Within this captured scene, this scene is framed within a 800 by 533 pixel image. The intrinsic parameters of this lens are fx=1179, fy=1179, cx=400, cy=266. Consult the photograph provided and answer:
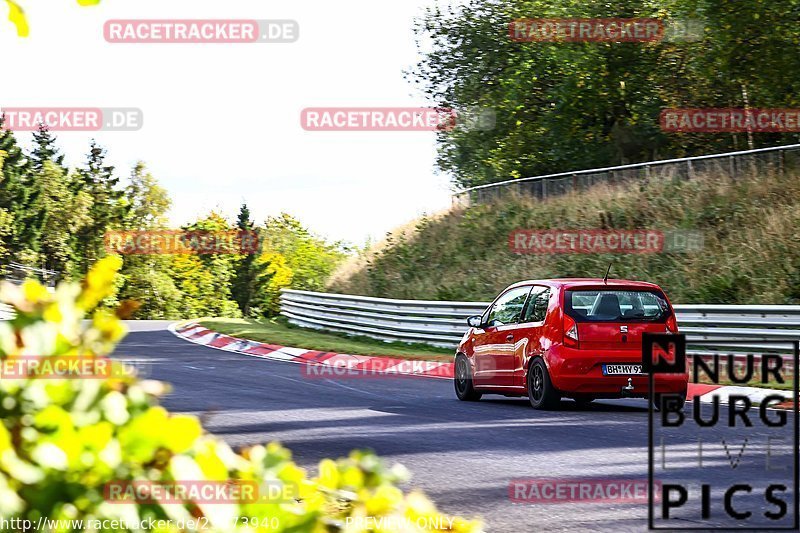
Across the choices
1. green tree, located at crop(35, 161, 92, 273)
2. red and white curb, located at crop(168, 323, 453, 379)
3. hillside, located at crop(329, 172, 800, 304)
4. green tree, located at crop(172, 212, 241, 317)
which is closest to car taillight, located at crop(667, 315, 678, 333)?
red and white curb, located at crop(168, 323, 453, 379)

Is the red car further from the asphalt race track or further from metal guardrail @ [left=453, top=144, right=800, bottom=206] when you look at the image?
metal guardrail @ [left=453, top=144, right=800, bottom=206]

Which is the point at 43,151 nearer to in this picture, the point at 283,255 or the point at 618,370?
the point at 283,255

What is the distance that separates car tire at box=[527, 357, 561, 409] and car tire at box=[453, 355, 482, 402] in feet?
4.40

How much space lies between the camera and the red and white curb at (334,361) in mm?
20250

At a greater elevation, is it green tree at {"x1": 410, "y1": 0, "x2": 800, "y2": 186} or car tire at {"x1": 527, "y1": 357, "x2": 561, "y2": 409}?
green tree at {"x1": 410, "y1": 0, "x2": 800, "y2": 186}

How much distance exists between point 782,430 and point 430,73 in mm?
31791

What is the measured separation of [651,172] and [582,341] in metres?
17.2

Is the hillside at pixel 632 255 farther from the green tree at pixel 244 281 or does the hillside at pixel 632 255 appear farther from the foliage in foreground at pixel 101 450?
the green tree at pixel 244 281

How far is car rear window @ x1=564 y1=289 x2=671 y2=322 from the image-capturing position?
13562 mm

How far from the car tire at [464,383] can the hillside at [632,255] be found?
8.76 m

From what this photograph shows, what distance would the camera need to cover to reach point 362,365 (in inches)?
863

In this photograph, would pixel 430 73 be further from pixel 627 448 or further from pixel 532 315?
pixel 627 448

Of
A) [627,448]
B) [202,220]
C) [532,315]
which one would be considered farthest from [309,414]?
[202,220]

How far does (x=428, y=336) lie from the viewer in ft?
82.2
